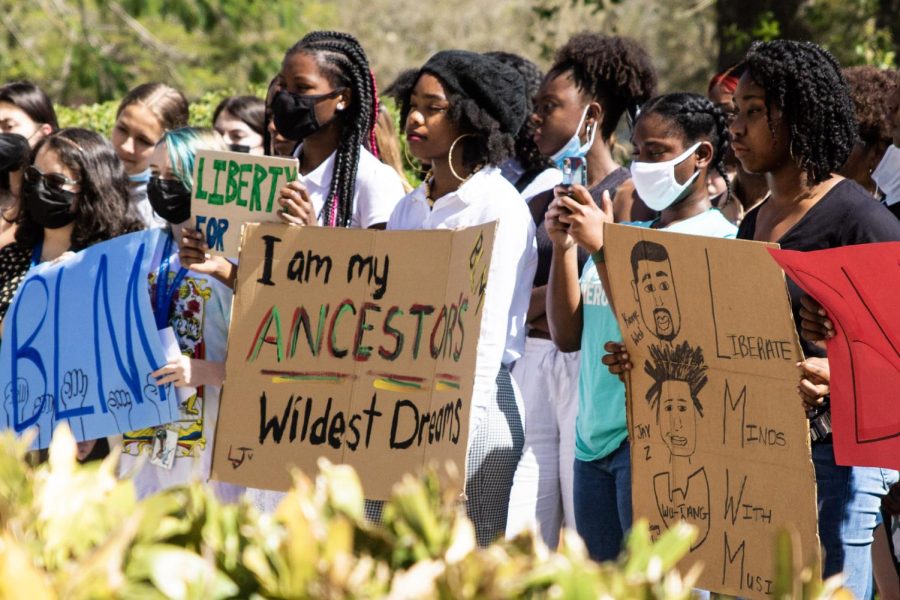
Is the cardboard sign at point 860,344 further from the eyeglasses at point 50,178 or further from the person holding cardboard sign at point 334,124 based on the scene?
the eyeglasses at point 50,178

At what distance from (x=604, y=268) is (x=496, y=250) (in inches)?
12.7

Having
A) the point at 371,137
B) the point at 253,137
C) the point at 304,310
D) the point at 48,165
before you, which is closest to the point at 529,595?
the point at 304,310

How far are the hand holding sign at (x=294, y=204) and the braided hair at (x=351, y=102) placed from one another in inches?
11.8

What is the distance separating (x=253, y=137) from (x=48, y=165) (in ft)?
6.23

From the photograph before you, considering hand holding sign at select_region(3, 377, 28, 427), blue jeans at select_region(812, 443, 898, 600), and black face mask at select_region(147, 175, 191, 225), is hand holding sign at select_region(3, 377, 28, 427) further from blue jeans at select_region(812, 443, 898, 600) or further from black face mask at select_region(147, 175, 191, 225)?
blue jeans at select_region(812, 443, 898, 600)

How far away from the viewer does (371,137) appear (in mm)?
4938

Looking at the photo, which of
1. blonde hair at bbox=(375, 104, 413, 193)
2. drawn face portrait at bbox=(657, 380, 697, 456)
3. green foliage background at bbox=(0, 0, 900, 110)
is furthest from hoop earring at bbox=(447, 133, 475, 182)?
green foliage background at bbox=(0, 0, 900, 110)

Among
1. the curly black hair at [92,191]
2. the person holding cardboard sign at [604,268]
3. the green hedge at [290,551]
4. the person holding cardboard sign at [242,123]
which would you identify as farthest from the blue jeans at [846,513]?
the person holding cardboard sign at [242,123]

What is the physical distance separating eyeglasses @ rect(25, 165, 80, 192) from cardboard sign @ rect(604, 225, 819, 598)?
2332 millimetres

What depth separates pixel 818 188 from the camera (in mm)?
3471

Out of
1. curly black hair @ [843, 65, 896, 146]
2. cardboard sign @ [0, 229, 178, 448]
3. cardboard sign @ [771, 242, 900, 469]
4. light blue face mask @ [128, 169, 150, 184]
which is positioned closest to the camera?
cardboard sign @ [771, 242, 900, 469]

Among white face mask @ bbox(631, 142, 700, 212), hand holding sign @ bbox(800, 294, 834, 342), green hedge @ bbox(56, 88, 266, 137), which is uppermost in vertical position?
green hedge @ bbox(56, 88, 266, 137)

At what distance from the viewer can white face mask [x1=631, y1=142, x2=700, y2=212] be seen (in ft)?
13.3

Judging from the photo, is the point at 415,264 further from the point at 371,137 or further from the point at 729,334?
the point at 371,137
